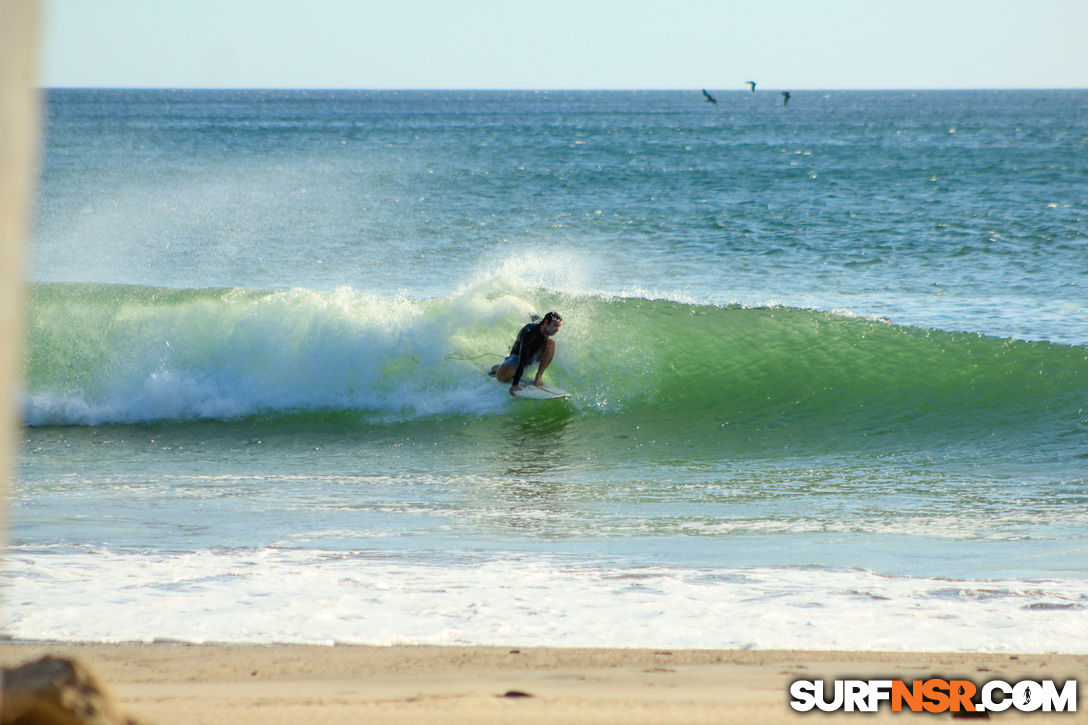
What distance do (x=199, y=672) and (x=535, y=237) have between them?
22.8 metres

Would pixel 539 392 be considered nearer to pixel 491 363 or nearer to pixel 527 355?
pixel 527 355

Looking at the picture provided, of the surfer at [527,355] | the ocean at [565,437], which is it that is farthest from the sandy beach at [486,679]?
the surfer at [527,355]

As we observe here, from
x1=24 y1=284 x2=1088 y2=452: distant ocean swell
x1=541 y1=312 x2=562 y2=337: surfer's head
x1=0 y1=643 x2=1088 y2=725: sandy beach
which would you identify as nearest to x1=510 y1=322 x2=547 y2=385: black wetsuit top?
x1=541 y1=312 x2=562 y2=337: surfer's head

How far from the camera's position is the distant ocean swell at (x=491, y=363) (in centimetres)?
1012

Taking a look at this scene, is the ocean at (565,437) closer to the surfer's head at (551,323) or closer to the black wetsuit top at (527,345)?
the black wetsuit top at (527,345)

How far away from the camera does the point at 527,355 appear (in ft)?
33.9

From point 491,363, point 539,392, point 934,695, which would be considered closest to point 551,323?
point 539,392

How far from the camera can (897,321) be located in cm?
1387

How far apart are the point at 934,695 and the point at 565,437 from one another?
21.3 feet

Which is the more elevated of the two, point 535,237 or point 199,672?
point 535,237

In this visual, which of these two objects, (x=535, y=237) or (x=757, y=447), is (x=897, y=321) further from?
(x=535, y=237)

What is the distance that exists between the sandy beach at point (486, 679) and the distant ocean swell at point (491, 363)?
20.6 feet

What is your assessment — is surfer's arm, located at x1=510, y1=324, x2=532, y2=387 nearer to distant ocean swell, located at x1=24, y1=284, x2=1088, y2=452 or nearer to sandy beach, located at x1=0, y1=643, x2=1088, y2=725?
distant ocean swell, located at x1=24, y1=284, x2=1088, y2=452

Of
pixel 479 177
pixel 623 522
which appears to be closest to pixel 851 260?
pixel 623 522
